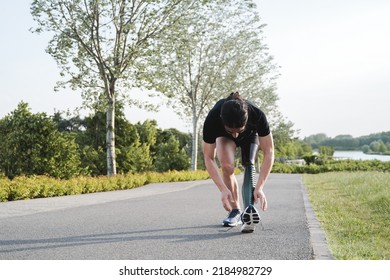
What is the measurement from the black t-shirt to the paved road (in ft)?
3.89

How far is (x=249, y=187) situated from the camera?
225 inches

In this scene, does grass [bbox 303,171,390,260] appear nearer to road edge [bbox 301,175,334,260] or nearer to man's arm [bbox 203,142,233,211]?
road edge [bbox 301,175,334,260]

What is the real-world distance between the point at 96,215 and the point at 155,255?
4.00 metres

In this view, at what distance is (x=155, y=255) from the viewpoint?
4797mm

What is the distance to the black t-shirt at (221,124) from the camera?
545 centimetres

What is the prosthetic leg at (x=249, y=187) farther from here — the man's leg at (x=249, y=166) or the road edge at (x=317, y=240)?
the road edge at (x=317, y=240)

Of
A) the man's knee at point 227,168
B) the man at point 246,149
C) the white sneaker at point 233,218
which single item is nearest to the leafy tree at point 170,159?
the white sneaker at point 233,218

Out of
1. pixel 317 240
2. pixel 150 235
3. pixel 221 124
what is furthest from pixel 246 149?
pixel 150 235

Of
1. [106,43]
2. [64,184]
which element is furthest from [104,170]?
[64,184]

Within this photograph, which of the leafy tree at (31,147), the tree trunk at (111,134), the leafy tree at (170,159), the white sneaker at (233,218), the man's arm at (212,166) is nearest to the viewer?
the man's arm at (212,166)

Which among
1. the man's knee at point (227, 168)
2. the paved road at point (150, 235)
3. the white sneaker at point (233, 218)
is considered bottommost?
the paved road at point (150, 235)

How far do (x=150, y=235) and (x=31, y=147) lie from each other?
1106 cm

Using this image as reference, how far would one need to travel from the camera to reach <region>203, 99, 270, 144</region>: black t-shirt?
5445 millimetres

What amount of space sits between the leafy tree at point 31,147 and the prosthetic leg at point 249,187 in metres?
11.4
